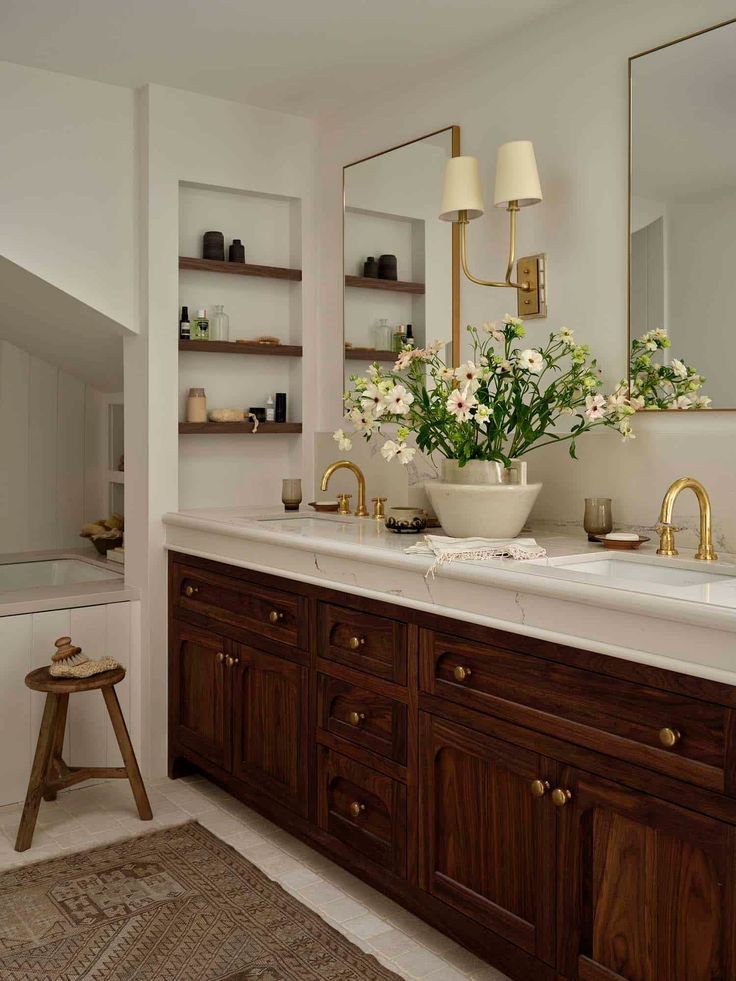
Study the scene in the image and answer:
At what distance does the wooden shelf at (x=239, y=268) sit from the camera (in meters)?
3.35

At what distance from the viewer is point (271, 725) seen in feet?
9.01

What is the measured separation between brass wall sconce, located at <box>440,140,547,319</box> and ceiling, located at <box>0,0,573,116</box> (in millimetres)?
376

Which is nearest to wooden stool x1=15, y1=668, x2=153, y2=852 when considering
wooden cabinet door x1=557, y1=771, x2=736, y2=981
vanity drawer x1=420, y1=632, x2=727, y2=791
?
vanity drawer x1=420, y1=632, x2=727, y2=791

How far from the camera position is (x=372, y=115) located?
3.30 m

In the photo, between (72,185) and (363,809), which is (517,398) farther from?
(72,185)

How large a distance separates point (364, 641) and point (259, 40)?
1.84m

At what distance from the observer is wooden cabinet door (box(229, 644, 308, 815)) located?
103 inches

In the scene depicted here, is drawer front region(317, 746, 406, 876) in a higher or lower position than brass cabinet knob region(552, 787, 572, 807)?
lower

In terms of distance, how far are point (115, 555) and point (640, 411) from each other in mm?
2305

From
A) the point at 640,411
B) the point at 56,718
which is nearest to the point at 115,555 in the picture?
the point at 56,718

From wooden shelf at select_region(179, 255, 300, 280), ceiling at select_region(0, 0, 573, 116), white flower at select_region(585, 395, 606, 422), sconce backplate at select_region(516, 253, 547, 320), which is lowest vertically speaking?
white flower at select_region(585, 395, 606, 422)

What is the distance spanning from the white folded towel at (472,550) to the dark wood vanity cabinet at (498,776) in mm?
145

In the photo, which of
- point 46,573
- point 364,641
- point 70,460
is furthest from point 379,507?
point 70,460

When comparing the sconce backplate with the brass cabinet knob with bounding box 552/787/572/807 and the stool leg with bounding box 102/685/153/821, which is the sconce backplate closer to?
the brass cabinet knob with bounding box 552/787/572/807
